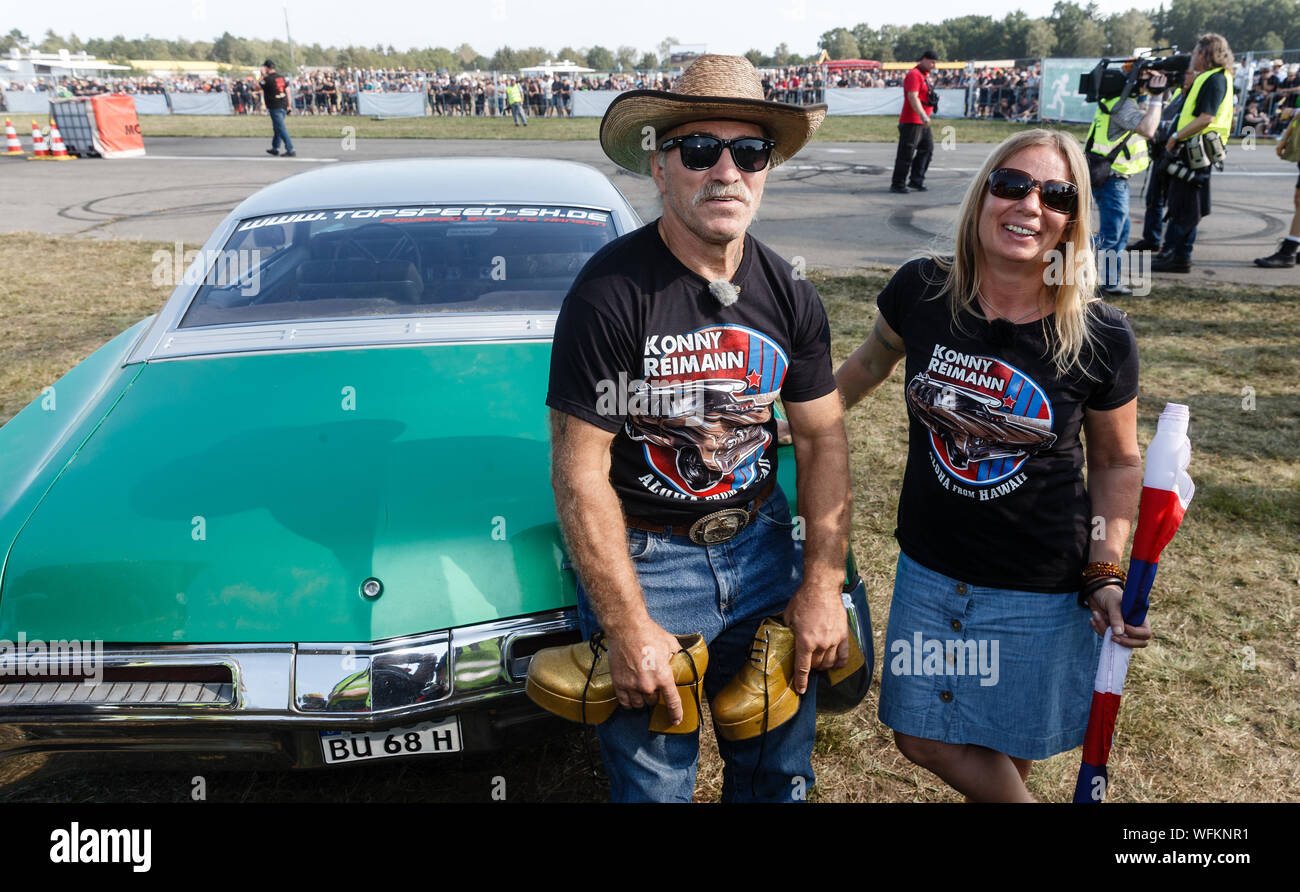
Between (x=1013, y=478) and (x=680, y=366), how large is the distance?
811mm

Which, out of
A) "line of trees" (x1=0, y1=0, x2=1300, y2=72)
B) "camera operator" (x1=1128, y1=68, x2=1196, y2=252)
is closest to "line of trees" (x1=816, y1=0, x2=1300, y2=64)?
"line of trees" (x1=0, y1=0, x2=1300, y2=72)

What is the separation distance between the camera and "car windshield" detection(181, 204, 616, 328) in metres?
3.17

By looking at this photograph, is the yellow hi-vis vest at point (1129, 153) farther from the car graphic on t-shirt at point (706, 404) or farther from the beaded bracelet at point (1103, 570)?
the car graphic on t-shirt at point (706, 404)

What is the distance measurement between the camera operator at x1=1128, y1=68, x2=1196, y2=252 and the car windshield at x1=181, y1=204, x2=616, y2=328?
644 cm

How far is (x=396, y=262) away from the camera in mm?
3332

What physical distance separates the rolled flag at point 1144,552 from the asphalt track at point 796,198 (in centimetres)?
463

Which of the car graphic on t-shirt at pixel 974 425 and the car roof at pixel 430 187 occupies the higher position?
the car roof at pixel 430 187

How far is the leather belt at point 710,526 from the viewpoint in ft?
6.29

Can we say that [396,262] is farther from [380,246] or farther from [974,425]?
[974,425]

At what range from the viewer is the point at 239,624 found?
6.48 ft

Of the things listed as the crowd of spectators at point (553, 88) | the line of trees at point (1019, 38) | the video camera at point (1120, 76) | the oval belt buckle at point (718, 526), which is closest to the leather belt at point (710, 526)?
the oval belt buckle at point (718, 526)

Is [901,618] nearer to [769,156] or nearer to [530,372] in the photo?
[769,156]

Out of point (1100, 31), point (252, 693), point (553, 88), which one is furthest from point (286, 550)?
point (1100, 31)
